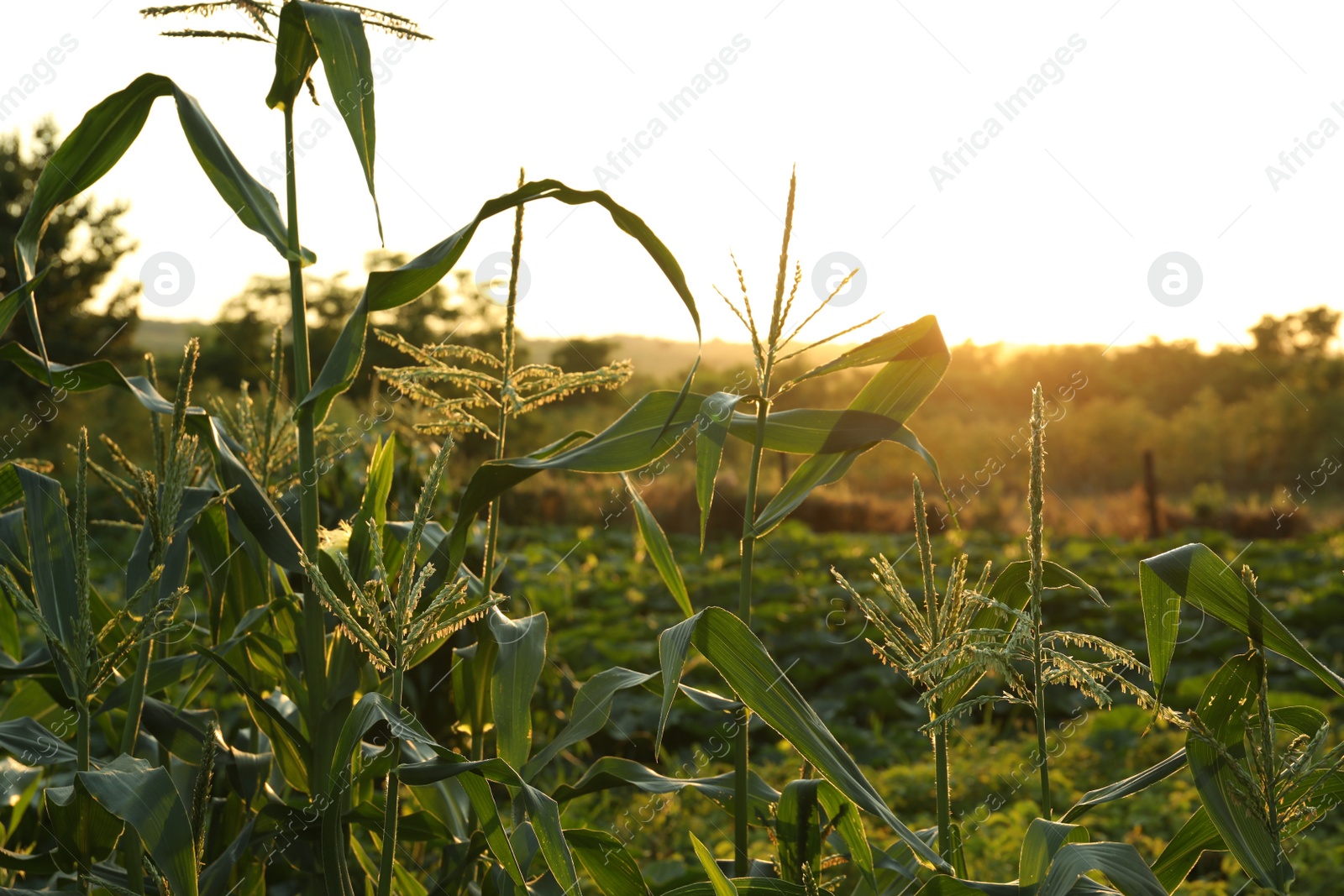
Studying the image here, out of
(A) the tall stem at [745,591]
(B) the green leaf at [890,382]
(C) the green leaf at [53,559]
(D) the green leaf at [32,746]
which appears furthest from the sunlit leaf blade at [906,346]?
(D) the green leaf at [32,746]

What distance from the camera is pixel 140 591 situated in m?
1.12

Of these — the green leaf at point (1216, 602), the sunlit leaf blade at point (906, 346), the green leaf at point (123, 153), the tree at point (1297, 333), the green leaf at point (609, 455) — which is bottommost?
the green leaf at point (1216, 602)

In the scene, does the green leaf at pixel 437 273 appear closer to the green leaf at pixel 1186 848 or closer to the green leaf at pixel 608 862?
the green leaf at pixel 608 862

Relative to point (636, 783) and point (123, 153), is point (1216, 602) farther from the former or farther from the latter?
point (123, 153)

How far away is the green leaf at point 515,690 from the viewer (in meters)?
1.22

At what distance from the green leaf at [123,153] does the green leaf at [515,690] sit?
2.16 feet

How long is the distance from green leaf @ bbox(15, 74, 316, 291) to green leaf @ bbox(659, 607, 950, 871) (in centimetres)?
82

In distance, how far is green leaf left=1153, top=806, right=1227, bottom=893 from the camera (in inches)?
42.4

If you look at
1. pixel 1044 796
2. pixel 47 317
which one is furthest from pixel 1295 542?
pixel 47 317

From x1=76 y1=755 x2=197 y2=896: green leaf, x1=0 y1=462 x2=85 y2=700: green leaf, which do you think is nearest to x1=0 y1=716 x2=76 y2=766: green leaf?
x1=0 y1=462 x2=85 y2=700: green leaf

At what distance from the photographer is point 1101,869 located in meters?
0.85

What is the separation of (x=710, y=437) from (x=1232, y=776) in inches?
28.0

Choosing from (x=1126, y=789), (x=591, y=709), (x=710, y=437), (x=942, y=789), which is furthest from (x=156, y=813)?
(x=1126, y=789)

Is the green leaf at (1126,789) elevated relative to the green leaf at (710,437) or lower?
lower
